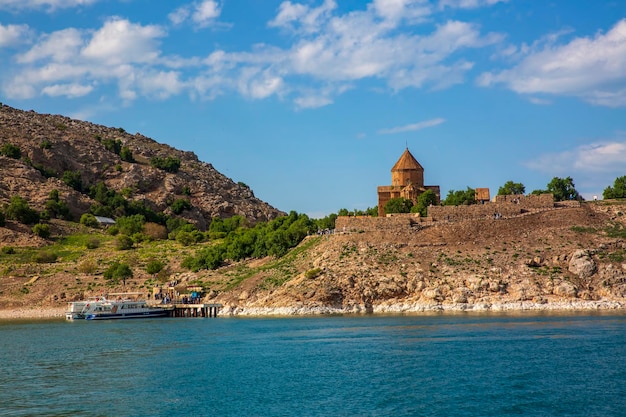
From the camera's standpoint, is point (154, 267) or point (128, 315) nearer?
point (128, 315)

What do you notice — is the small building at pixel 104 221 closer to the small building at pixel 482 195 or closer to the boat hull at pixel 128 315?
the boat hull at pixel 128 315

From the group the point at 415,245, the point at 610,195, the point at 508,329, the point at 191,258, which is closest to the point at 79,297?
the point at 191,258

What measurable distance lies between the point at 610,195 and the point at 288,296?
3502 cm

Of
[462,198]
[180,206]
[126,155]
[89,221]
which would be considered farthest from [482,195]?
[126,155]

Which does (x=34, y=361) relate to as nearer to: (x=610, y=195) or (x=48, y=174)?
(x=610, y=195)

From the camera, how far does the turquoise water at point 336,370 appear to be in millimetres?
29156

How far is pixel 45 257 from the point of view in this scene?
3514 inches

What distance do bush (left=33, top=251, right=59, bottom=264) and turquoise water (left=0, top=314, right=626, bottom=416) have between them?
35.1 meters

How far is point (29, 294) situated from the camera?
79.4 meters

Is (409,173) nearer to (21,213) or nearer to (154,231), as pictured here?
(154,231)

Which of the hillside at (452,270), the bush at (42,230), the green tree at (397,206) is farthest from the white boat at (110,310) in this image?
the bush at (42,230)

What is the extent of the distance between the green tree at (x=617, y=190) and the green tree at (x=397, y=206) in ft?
64.1

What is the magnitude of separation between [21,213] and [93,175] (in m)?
30.7

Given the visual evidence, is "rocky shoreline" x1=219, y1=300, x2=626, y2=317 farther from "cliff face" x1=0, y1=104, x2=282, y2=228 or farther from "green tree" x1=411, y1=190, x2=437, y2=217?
"cliff face" x1=0, y1=104, x2=282, y2=228
